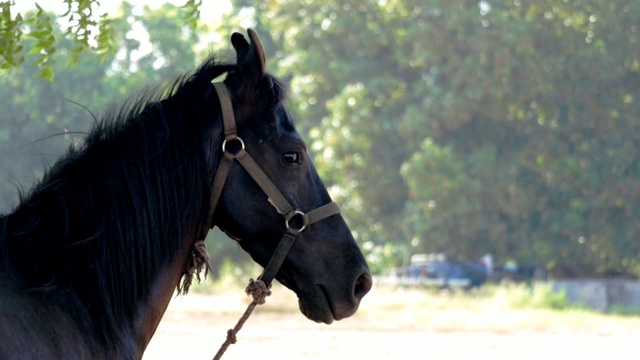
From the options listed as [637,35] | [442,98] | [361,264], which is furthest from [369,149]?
[361,264]

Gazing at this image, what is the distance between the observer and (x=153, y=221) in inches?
140

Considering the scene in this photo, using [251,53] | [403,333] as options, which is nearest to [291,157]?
[251,53]

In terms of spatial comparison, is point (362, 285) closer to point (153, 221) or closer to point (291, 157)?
point (291, 157)

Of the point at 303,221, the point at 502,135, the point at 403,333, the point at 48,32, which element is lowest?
the point at 403,333

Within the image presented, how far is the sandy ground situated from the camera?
667 inches

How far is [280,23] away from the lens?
123ft

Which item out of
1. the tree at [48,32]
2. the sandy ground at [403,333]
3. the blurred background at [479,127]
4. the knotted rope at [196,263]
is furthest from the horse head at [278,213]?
the blurred background at [479,127]

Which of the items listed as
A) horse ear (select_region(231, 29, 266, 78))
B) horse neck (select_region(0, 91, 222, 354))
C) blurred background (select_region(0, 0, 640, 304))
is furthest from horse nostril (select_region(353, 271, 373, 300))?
blurred background (select_region(0, 0, 640, 304))

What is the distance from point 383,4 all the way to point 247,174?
107 ft

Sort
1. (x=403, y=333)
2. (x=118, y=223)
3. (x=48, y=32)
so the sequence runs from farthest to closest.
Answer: (x=403, y=333)
(x=48, y=32)
(x=118, y=223)

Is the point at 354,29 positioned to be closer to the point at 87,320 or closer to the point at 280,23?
the point at 280,23

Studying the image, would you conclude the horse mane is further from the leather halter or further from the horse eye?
the horse eye

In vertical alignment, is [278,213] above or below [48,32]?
below

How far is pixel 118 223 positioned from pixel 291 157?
2.14 ft
